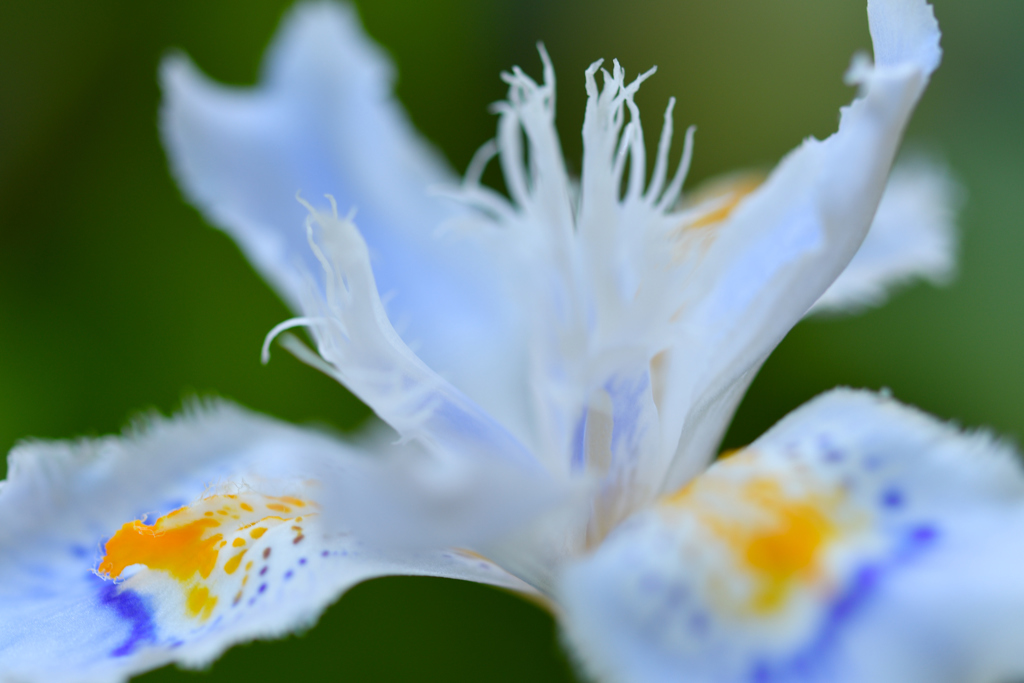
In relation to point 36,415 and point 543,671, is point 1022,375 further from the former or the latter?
point 36,415

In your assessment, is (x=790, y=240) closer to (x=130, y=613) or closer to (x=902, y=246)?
(x=902, y=246)

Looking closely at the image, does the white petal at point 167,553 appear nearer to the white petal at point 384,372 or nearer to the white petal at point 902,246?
Answer: the white petal at point 384,372

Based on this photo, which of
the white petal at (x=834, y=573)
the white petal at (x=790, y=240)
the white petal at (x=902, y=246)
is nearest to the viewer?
the white petal at (x=834, y=573)

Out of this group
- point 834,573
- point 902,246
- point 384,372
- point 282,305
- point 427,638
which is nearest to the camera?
point 834,573

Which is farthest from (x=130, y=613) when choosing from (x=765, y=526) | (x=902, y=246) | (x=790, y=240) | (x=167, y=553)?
(x=902, y=246)

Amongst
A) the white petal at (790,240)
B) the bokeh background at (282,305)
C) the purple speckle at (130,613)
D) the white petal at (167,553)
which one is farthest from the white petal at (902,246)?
the purple speckle at (130,613)

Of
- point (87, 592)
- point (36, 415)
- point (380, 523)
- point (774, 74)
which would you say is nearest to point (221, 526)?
point (87, 592)

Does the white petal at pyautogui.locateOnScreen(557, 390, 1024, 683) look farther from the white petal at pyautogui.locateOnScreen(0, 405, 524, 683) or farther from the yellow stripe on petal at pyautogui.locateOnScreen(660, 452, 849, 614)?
the white petal at pyautogui.locateOnScreen(0, 405, 524, 683)
